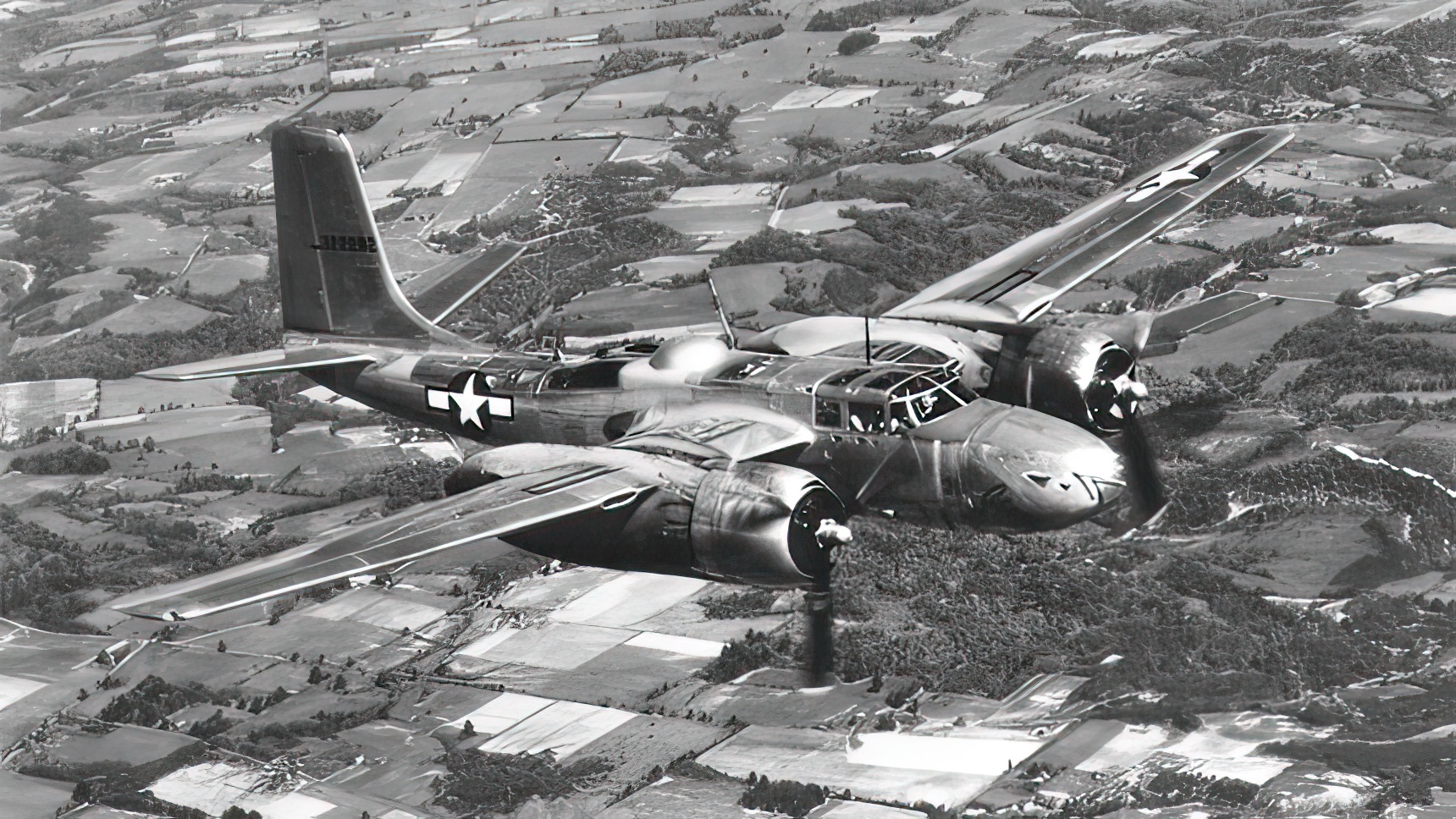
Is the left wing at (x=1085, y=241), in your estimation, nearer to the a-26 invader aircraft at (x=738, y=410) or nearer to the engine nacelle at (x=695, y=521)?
the a-26 invader aircraft at (x=738, y=410)

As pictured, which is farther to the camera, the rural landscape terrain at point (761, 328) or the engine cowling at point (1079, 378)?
the rural landscape terrain at point (761, 328)

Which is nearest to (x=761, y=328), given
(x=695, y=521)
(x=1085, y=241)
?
(x=1085, y=241)

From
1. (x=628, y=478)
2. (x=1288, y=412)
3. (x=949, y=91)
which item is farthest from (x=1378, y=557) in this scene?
(x=949, y=91)

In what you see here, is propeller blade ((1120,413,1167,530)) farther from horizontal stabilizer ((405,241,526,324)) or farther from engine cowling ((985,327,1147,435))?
horizontal stabilizer ((405,241,526,324))

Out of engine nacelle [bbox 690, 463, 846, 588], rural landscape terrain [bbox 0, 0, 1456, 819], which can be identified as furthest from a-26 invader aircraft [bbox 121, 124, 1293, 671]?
rural landscape terrain [bbox 0, 0, 1456, 819]

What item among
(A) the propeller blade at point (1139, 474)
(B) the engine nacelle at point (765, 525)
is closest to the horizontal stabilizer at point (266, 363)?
(B) the engine nacelle at point (765, 525)

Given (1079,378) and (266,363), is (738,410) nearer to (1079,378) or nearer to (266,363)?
(1079,378)
